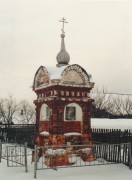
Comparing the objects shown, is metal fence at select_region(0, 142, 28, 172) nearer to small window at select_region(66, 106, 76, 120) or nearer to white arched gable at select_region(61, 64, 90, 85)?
→ small window at select_region(66, 106, 76, 120)

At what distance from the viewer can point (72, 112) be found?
11.8 metres

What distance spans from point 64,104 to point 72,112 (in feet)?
1.65

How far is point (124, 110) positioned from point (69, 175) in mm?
47387

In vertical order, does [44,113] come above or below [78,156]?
above

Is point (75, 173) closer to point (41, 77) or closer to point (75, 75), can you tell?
point (75, 75)

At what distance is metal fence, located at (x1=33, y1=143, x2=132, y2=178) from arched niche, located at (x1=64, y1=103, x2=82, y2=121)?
1051mm

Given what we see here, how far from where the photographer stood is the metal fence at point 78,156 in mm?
10891

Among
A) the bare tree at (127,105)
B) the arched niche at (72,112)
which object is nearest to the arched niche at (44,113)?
the arched niche at (72,112)

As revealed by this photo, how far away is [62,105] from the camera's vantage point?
1148 centimetres

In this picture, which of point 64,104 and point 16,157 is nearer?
point 64,104

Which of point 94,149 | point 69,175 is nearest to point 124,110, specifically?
point 94,149

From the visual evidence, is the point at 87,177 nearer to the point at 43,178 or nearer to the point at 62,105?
the point at 43,178

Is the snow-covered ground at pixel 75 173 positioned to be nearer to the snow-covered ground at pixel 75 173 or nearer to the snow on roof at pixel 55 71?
the snow-covered ground at pixel 75 173

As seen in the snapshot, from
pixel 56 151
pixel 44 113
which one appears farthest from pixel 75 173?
pixel 44 113
